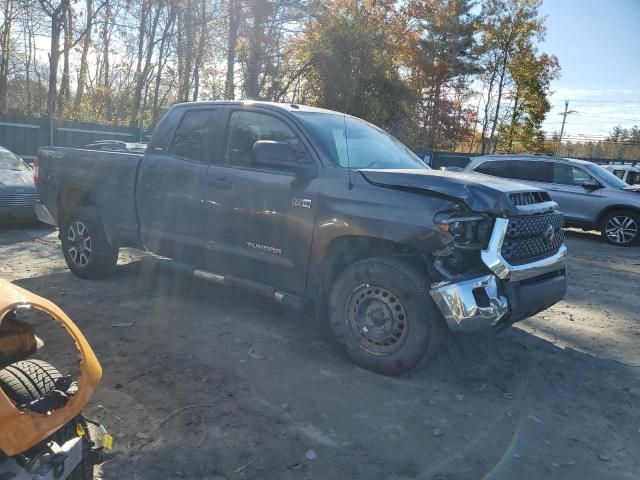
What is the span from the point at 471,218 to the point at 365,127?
1849 mm

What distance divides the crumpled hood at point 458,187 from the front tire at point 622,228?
333 inches

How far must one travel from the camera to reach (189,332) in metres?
4.53

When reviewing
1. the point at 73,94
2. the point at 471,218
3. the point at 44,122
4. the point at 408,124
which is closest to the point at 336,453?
the point at 471,218

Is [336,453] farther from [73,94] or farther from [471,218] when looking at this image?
[73,94]

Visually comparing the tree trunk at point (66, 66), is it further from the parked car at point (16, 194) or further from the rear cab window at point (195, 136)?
the rear cab window at point (195, 136)

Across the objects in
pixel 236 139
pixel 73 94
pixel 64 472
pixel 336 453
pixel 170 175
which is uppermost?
pixel 73 94

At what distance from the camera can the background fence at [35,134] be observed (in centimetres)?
1625

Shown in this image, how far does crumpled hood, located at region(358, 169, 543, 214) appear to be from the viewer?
11.8 ft

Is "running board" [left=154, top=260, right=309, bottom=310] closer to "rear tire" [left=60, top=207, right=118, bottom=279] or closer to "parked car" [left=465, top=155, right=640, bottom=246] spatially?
"rear tire" [left=60, top=207, right=118, bottom=279]

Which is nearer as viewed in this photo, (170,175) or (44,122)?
(170,175)

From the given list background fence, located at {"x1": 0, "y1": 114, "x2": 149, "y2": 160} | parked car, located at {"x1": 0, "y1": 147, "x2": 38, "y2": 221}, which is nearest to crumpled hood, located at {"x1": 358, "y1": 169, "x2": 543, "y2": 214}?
parked car, located at {"x1": 0, "y1": 147, "x2": 38, "y2": 221}

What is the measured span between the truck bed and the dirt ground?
535 millimetres

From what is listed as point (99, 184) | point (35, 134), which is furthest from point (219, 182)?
point (35, 134)

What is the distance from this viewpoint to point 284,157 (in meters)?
4.16
